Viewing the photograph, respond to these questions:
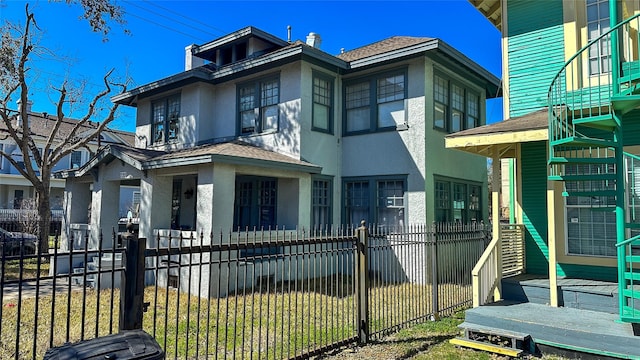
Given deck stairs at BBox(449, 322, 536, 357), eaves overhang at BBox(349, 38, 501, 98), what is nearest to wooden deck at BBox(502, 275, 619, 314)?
deck stairs at BBox(449, 322, 536, 357)

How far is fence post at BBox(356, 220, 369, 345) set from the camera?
242 inches

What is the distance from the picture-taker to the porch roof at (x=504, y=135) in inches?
286

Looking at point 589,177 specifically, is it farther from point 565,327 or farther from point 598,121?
point 565,327

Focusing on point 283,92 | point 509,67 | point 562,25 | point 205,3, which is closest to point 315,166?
point 283,92

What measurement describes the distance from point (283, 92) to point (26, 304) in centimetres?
821

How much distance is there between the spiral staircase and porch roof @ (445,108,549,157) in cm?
34

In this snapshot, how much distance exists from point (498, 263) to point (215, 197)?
6.43 metres

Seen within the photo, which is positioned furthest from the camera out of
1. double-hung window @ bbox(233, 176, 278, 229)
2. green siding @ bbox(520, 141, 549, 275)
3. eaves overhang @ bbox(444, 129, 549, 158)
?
double-hung window @ bbox(233, 176, 278, 229)

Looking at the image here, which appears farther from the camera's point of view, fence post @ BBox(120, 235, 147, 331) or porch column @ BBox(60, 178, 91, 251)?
porch column @ BBox(60, 178, 91, 251)

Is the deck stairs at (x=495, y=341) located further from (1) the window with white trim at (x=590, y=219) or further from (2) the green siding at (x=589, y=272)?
(1) the window with white trim at (x=590, y=219)

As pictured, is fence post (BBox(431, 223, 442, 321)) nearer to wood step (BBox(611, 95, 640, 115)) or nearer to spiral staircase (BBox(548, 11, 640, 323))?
spiral staircase (BBox(548, 11, 640, 323))

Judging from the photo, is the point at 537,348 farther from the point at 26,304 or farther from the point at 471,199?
the point at 26,304

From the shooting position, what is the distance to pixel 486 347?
607 cm

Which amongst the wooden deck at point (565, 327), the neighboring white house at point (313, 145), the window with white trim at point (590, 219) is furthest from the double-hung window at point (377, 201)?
the wooden deck at point (565, 327)
